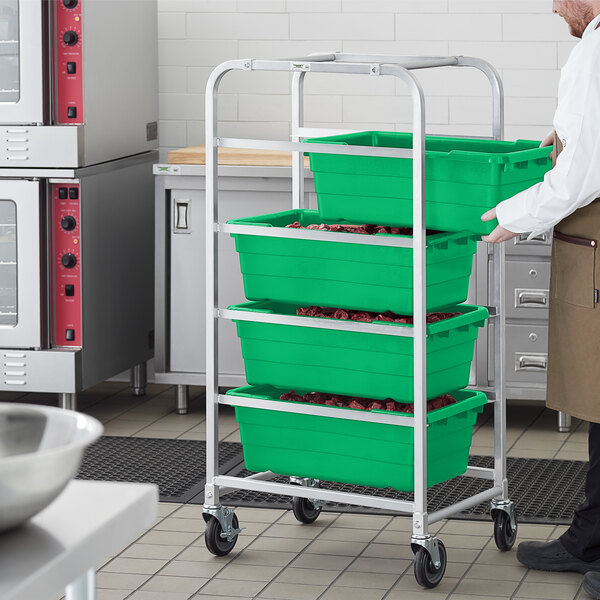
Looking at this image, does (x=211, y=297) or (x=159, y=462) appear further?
(x=159, y=462)

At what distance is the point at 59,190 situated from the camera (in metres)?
4.96

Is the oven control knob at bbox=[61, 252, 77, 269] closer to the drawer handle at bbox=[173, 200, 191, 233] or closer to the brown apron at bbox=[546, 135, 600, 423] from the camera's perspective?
the drawer handle at bbox=[173, 200, 191, 233]

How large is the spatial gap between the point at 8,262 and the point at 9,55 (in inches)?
31.3

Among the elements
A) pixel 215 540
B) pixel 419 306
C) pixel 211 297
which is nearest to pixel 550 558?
pixel 419 306

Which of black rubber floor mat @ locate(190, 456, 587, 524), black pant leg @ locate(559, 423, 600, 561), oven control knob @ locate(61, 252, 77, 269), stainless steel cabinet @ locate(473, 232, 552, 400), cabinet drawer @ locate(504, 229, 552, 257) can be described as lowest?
black rubber floor mat @ locate(190, 456, 587, 524)

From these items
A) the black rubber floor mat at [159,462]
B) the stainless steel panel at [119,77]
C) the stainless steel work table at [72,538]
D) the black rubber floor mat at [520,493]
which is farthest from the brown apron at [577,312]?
the stainless steel panel at [119,77]

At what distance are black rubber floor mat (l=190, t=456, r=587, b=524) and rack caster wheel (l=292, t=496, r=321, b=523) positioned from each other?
15 centimetres

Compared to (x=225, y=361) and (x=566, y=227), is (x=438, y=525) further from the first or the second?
(x=225, y=361)

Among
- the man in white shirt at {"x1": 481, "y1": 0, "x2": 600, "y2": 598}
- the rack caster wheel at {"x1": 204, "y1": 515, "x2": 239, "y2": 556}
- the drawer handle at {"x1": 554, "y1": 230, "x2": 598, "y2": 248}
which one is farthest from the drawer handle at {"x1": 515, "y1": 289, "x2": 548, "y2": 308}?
the rack caster wheel at {"x1": 204, "y1": 515, "x2": 239, "y2": 556}

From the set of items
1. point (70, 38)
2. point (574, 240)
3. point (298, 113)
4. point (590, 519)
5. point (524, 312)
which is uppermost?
point (70, 38)

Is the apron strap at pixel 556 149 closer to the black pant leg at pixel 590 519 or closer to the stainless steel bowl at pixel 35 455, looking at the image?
the black pant leg at pixel 590 519

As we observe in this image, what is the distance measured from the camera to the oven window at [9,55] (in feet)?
16.1

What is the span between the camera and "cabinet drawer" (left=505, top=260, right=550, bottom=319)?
4.96m

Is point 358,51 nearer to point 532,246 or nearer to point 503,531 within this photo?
point 532,246
